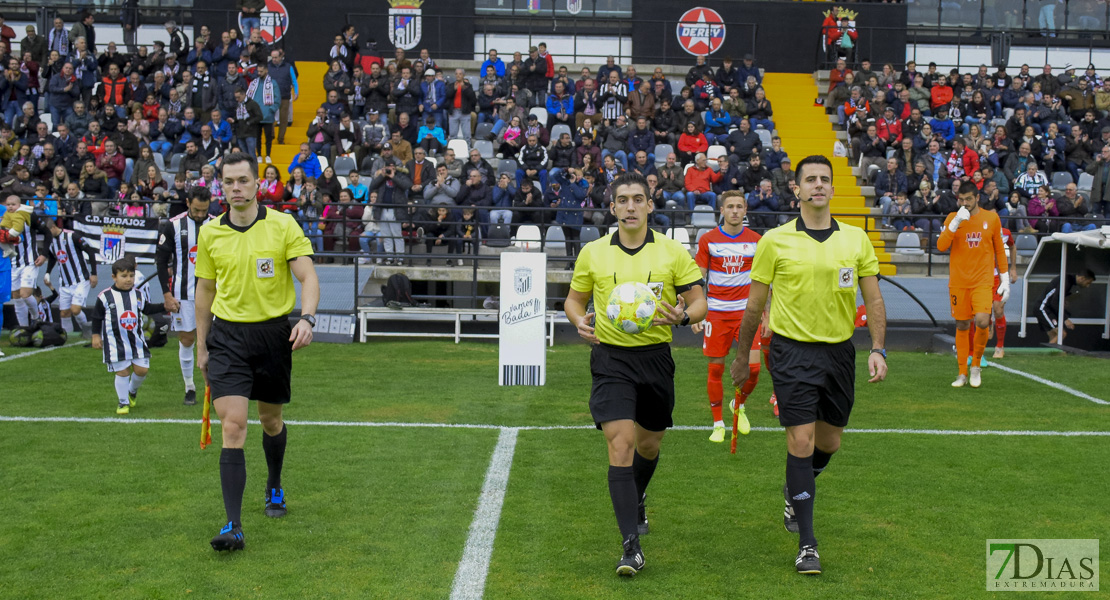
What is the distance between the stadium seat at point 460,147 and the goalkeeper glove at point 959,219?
13257 mm

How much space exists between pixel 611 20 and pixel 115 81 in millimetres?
11928

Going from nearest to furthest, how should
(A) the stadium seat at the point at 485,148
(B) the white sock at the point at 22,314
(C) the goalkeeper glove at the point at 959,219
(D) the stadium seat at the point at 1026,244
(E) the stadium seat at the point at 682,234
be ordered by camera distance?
(C) the goalkeeper glove at the point at 959,219
(B) the white sock at the point at 22,314
(E) the stadium seat at the point at 682,234
(D) the stadium seat at the point at 1026,244
(A) the stadium seat at the point at 485,148

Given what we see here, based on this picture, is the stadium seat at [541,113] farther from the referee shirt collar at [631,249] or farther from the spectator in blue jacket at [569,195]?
the referee shirt collar at [631,249]

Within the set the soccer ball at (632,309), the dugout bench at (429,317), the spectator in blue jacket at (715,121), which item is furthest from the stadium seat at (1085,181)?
the soccer ball at (632,309)

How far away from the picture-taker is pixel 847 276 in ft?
19.0

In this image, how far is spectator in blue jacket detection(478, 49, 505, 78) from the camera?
24547mm

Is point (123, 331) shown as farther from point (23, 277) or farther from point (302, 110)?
point (302, 110)

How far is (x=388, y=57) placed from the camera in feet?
87.4

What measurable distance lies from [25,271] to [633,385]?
1195cm

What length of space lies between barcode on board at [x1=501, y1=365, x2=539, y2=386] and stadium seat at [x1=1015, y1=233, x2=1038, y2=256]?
38.0 ft

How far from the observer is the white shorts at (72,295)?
15.3 meters

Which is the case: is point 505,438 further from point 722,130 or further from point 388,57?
point 388,57

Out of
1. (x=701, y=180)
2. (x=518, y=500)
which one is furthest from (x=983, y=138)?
(x=518, y=500)

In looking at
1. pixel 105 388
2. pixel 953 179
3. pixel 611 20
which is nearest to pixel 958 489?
pixel 105 388
